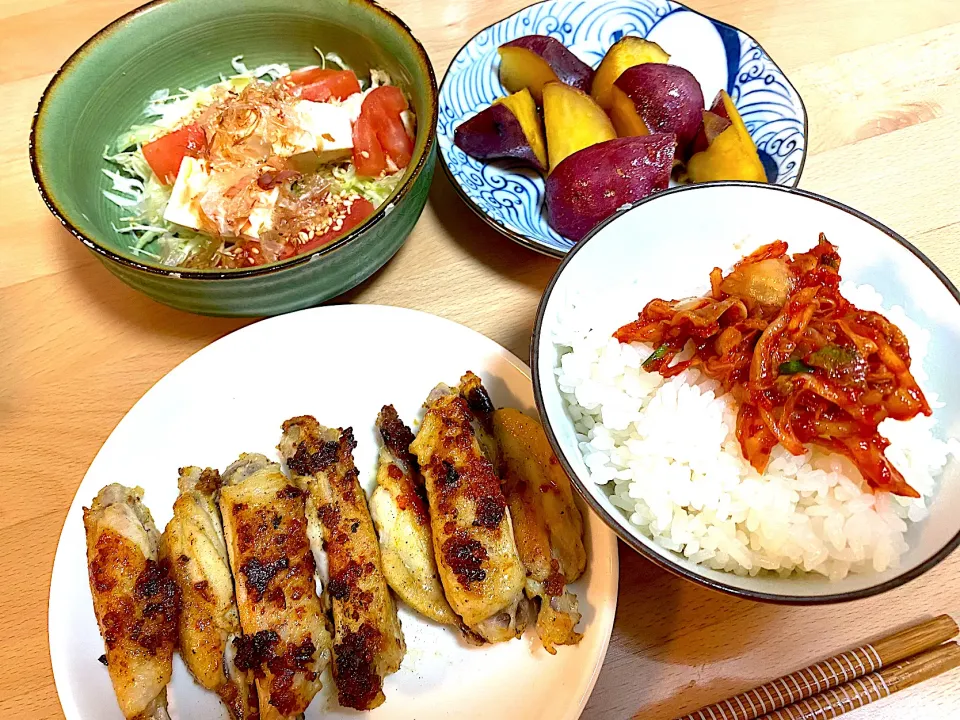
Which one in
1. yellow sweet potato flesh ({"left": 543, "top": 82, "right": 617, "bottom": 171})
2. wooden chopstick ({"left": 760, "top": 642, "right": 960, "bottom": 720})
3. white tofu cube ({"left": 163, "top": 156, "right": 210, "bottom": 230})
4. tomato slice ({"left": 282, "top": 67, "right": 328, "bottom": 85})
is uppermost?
yellow sweet potato flesh ({"left": 543, "top": 82, "right": 617, "bottom": 171})

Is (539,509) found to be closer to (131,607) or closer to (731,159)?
(131,607)

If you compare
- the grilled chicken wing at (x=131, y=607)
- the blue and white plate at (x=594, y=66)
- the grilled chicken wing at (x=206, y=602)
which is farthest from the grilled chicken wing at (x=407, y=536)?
the blue and white plate at (x=594, y=66)

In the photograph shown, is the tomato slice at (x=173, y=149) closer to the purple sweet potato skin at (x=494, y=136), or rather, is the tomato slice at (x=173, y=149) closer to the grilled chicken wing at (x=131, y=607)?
the purple sweet potato skin at (x=494, y=136)

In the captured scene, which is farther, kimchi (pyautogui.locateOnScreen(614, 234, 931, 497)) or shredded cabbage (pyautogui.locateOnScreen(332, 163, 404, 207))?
shredded cabbage (pyautogui.locateOnScreen(332, 163, 404, 207))

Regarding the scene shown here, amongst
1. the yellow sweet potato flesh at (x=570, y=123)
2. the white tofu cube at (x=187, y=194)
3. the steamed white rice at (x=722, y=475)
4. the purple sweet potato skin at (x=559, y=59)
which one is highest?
the purple sweet potato skin at (x=559, y=59)

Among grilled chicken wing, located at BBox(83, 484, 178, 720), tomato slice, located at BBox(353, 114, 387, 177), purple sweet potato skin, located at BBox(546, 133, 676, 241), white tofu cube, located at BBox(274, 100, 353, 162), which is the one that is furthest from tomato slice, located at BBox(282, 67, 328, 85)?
grilled chicken wing, located at BBox(83, 484, 178, 720)

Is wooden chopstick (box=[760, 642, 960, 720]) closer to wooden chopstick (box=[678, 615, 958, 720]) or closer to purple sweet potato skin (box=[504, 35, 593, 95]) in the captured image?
wooden chopstick (box=[678, 615, 958, 720])
